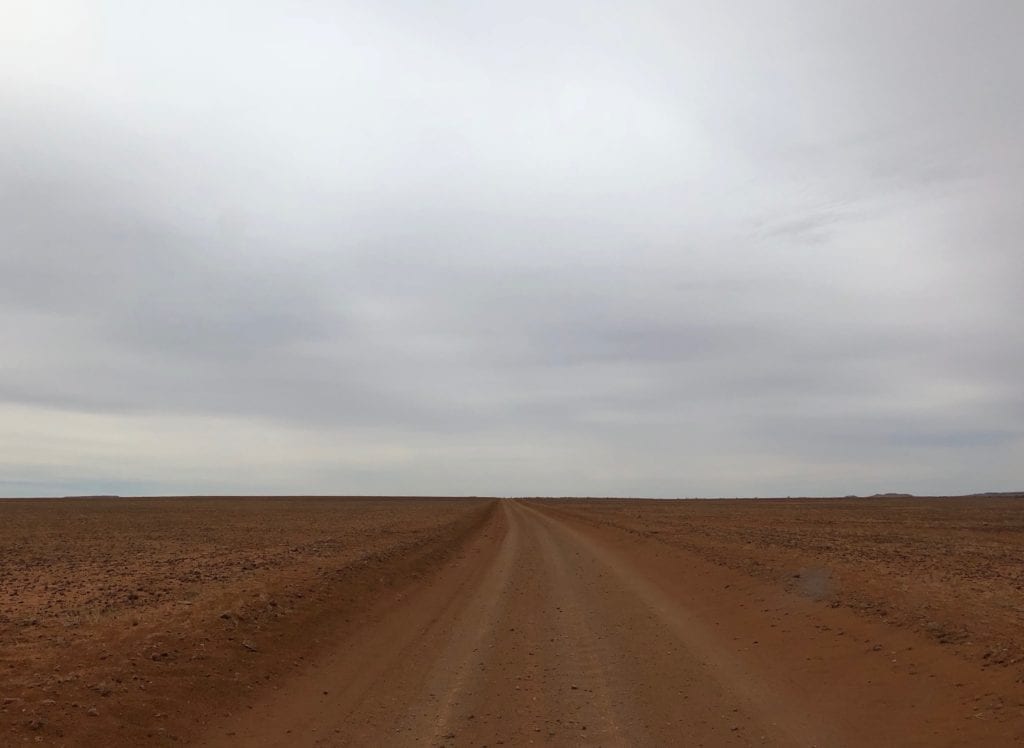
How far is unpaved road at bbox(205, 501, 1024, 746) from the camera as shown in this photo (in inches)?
305

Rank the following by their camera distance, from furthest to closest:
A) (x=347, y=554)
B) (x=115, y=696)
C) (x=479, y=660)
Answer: (x=347, y=554) < (x=479, y=660) < (x=115, y=696)

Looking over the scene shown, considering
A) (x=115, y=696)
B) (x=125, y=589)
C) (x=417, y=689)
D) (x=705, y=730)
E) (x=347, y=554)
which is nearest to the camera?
(x=705, y=730)

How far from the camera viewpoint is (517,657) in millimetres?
10977

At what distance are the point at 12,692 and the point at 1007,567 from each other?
80.9 feet

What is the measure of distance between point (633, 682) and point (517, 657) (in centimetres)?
203

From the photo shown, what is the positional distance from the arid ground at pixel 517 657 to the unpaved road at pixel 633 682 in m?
0.04

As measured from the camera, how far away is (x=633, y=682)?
9.64 meters

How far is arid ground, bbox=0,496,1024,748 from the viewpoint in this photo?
7.84m

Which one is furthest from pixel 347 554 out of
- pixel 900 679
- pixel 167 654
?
pixel 900 679

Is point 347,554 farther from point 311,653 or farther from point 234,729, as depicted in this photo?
point 234,729

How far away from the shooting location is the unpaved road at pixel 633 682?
7.75m

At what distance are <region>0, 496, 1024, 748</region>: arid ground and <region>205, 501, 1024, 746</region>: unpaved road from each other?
0.04 metres

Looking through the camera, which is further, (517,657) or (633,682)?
(517,657)

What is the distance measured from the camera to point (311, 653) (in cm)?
1152
